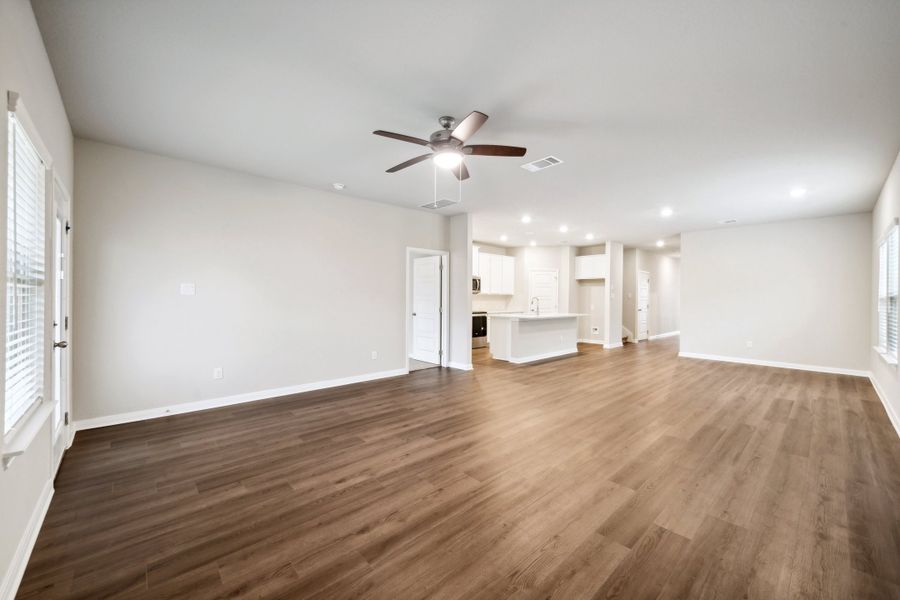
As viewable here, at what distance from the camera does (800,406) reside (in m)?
4.45

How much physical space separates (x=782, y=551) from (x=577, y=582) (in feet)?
3.81

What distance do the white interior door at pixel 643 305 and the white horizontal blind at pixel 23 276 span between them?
11.6 metres

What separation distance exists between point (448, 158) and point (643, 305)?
988 cm

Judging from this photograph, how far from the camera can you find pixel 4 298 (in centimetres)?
155

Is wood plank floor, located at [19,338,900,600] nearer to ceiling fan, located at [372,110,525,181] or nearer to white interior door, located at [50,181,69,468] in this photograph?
white interior door, located at [50,181,69,468]

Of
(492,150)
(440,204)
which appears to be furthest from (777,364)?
(492,150)

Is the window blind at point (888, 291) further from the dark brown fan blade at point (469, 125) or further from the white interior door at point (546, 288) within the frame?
the white interior door at point (546, 288)

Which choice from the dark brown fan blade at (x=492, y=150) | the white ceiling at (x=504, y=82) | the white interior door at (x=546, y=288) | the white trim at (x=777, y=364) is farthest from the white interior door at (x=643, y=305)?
the dark brown fan blade at (x=492, y=150)

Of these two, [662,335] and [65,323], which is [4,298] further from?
[662,335]

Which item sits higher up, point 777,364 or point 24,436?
point 24,436

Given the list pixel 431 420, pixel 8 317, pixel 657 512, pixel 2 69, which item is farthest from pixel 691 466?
pixel 2 69

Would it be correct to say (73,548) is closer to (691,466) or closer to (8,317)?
(8,317)

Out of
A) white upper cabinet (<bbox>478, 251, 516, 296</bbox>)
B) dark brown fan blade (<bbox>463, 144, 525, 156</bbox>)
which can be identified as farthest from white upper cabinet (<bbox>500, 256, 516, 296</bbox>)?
dark brown fan blade (<bbox>463, 144, 525, 156</bbox>)

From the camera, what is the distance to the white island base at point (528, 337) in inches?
284
